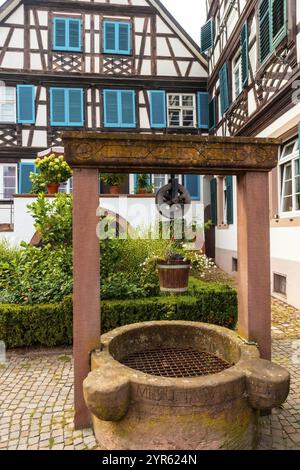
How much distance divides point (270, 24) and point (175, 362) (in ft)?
25.5

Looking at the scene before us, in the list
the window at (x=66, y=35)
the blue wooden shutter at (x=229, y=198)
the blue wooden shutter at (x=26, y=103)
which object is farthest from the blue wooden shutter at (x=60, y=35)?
the blue wooden shutter at (x=229, y=198)

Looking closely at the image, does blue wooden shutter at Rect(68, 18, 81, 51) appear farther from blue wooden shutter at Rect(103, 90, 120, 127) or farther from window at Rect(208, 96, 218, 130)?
window at Rect(208, 96, 218, 130)

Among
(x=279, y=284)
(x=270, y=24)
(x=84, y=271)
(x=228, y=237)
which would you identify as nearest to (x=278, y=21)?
(x=270, y=24)

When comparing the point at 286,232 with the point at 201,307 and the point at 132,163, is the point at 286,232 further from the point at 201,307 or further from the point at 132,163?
the point at 132,163

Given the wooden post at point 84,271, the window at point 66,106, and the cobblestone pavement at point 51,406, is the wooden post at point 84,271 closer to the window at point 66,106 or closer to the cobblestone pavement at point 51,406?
the cobblestone pavement at point 51,406

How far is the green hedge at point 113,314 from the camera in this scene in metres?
4.68

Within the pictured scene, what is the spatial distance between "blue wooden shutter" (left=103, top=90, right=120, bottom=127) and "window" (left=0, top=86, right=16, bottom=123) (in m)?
3.53

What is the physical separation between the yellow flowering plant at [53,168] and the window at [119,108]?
4502 millimetres

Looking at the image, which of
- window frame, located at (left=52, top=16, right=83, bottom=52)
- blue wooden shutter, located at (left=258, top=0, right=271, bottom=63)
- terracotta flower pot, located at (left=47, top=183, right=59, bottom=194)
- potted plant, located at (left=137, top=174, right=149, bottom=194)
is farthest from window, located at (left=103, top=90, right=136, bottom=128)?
blue wooden shutter, located at (left=258, top=0, right=271, bottom=63)

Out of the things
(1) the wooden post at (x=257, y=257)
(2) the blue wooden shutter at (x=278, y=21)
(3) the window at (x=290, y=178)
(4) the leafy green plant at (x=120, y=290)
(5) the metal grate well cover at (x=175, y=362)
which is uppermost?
(2) the blue wooden shutter at (x=278, y=21)

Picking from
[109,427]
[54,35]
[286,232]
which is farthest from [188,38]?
[109,427]

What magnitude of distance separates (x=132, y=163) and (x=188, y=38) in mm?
13072

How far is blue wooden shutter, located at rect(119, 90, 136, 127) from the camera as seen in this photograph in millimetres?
12969

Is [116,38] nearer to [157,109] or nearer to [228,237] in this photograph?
[157,109]
